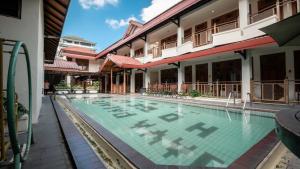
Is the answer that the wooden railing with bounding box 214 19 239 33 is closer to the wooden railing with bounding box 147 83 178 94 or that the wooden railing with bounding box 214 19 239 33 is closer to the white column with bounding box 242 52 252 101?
the white column with bounding box 242 52 252 101

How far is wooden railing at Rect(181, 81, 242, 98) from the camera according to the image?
11.0 metres

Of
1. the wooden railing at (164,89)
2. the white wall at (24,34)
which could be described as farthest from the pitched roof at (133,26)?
the white wall at (24,34)

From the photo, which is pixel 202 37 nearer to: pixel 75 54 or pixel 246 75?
pixel 246 75

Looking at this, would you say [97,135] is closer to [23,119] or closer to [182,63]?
[23,119]

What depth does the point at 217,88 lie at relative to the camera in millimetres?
10984

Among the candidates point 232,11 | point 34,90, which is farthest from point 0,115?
point 232,11

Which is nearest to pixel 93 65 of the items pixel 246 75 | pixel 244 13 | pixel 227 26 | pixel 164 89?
pixel 164 89

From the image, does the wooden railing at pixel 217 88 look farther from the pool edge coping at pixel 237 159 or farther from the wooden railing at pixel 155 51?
the pool edge coping at pixel 237 159

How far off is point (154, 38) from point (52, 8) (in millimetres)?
14399

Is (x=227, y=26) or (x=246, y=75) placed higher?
(x=227, y=26)

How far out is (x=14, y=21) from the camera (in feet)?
13.1

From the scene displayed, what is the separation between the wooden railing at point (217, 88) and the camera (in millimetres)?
11016

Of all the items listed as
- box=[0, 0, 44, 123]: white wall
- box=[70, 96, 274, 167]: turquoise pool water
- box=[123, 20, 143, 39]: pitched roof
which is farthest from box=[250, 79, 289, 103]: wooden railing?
box=[123, 20, 143, 39]: pitched roof

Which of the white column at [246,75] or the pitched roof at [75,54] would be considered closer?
the white column at [246,75]
